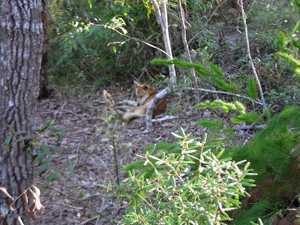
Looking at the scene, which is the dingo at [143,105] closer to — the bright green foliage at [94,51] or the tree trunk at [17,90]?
the bright green foliage at [94,51]

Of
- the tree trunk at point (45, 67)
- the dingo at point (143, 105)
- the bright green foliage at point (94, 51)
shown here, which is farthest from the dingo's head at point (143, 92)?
the tree trunk at point (45, 67)

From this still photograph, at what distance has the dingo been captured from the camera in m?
5.12

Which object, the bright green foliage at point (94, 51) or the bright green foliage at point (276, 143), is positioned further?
the bright green foliage at point (94, 51)

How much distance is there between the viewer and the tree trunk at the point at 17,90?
2.38 meters

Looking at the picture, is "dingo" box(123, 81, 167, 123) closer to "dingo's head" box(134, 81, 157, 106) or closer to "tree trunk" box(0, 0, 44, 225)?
"dingo's head" box(134, 81, 157, 106)

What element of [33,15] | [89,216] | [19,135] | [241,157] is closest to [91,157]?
[89,216]

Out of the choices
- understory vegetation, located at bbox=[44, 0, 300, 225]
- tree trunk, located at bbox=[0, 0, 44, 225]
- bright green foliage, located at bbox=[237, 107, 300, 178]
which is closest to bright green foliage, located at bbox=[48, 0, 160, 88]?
understory vegetation, located at bbox=[44, 0, 300, 225]

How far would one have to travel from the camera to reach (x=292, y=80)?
4.04m

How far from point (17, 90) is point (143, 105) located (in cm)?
319

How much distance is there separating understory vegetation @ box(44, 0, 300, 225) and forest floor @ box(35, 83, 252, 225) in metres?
0.24

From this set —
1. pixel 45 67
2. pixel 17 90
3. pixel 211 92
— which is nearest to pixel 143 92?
pixel 211 92

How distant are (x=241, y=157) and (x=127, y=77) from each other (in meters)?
5.06

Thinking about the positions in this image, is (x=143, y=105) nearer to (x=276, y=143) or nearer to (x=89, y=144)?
(x=89, y=144)

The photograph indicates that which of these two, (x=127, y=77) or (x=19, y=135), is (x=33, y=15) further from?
(x=127, y=77)
